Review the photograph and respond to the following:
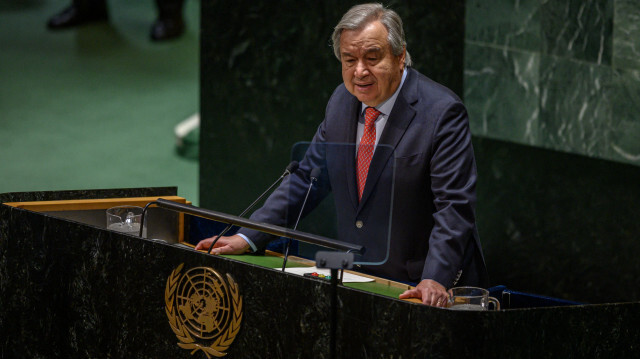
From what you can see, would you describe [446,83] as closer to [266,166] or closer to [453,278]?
[266,166]

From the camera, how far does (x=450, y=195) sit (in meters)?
3.11

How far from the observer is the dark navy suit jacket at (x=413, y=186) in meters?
2.94

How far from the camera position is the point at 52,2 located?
293 inches

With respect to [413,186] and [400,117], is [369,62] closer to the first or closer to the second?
[400,117]

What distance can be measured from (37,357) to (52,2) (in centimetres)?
443

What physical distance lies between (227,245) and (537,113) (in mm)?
3025

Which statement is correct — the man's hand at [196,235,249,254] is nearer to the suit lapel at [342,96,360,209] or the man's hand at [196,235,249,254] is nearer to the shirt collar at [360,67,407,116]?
the suit lapel at [342,96,360,209]

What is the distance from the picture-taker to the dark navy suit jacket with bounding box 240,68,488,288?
2.94 metres

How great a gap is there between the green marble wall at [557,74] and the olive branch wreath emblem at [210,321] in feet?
10.9

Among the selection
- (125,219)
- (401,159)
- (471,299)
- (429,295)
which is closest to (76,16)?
(125,219)

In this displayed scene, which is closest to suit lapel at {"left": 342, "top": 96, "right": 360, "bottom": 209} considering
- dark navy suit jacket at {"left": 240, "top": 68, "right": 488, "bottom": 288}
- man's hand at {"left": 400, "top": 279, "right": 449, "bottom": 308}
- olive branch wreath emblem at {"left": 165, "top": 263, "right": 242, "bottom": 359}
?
dark navy suit jacket at {"left": 240, "top": 68, "right": 488, "bottom": 288}

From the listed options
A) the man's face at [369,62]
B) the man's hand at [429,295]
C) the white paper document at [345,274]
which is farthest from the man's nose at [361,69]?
the man's hand at [429,295]

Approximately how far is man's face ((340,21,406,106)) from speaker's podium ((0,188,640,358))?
651mm

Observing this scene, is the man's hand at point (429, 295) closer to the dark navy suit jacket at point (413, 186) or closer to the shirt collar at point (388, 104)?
the dark navy suit jacket at point (413, 186)
